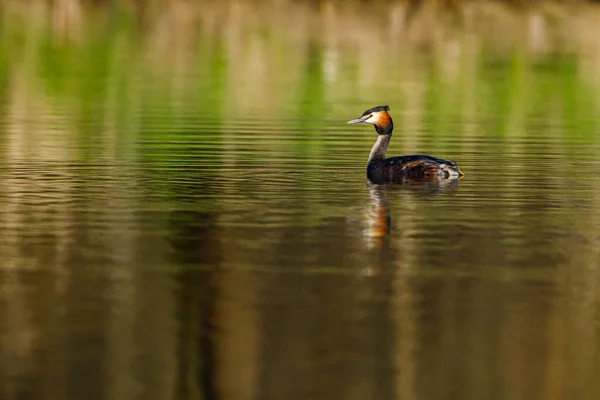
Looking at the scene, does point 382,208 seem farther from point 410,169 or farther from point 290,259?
point 290,259

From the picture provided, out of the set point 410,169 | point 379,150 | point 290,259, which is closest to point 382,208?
point 410,169

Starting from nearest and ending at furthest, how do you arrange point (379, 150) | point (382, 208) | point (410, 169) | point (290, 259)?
point (290, 259), point (382, 208), point (410, 169), point (379, 150)

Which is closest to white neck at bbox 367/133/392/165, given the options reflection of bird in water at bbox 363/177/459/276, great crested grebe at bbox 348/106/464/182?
great crested grebe at bbox 348/106/464/182

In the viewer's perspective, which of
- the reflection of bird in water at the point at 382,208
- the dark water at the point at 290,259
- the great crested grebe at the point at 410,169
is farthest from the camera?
the great crested grebe at the point at 410,169

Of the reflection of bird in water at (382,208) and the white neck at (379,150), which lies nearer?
the reflection of bird in water at (382,208)

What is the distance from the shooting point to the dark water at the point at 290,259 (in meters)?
9.56

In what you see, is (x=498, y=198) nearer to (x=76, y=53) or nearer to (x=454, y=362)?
(x=454, y=362)

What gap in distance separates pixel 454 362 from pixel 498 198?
279 inches

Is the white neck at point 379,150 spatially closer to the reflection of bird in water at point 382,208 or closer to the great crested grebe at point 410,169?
the great crested grebe at point 410,169

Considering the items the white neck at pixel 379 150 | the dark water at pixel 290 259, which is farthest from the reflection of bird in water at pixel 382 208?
the white neck at pixel 379 150

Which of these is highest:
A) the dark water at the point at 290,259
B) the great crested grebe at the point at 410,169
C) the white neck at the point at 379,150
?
the white neck at the point at 379,150

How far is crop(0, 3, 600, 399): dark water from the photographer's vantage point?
9562mm

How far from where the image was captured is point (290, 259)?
12844 mm

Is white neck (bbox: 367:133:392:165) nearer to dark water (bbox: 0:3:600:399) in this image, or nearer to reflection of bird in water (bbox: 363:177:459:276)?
dark water (bbox: 0:3:600:399)
